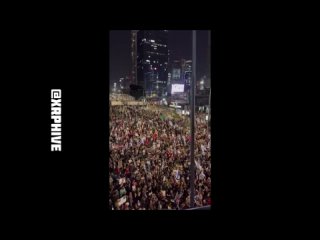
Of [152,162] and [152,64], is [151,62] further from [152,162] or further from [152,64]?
[152,162]

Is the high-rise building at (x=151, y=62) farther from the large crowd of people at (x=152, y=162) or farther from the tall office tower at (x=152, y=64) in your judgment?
the large crowd of people at (x=152, y=162)

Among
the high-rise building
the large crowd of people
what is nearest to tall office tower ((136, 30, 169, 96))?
the high-rise building

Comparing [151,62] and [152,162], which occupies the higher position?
[151,62]

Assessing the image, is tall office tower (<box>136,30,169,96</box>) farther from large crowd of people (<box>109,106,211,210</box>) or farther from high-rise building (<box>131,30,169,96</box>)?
large crowd of people (<box>109,106,211,210</box>)

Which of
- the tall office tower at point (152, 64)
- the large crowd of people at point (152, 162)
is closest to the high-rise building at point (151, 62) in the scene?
the tall office tower at point (152, 64)

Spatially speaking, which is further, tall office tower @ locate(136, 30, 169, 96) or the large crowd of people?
tall office tower @ locate(136, 30, 169, 96)

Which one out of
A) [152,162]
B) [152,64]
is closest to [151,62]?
[152,64]
